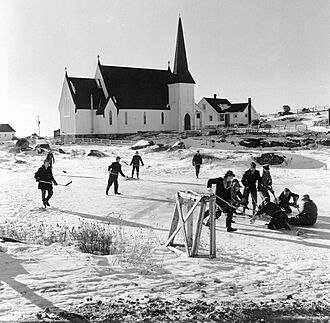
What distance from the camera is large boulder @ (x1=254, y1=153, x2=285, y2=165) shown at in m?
30.3

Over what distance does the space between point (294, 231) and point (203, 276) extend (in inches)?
211

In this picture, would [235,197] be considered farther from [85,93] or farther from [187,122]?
[187,122]

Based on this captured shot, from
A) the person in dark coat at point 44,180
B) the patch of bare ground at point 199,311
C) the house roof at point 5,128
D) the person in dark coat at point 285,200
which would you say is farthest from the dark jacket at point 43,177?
the house roof at point 5,128

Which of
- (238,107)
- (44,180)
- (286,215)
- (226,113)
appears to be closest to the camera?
(286,215)

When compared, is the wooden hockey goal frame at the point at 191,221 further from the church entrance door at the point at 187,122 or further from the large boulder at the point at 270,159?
the church entrance door at the point at 187,122

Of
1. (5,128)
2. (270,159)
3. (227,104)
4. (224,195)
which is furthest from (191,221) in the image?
(5,128)

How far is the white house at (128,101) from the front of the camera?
59.5 meters

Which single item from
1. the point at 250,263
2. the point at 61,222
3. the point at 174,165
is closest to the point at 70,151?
the point at 174,165

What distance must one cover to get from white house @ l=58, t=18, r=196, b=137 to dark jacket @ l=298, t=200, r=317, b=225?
4720cm

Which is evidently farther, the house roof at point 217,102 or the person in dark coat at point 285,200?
the house roof at point 217,102

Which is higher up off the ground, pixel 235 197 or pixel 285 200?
pixel 235 197

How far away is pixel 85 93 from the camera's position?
60500 mm

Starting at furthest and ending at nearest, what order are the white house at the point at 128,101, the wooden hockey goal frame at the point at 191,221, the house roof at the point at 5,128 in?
the house roof at the point at 5,128 → the white house at the point at 128,101 → the wooden hockey goal frame at the point at 191,221

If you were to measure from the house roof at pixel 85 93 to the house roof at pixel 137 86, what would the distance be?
1.63 metres
